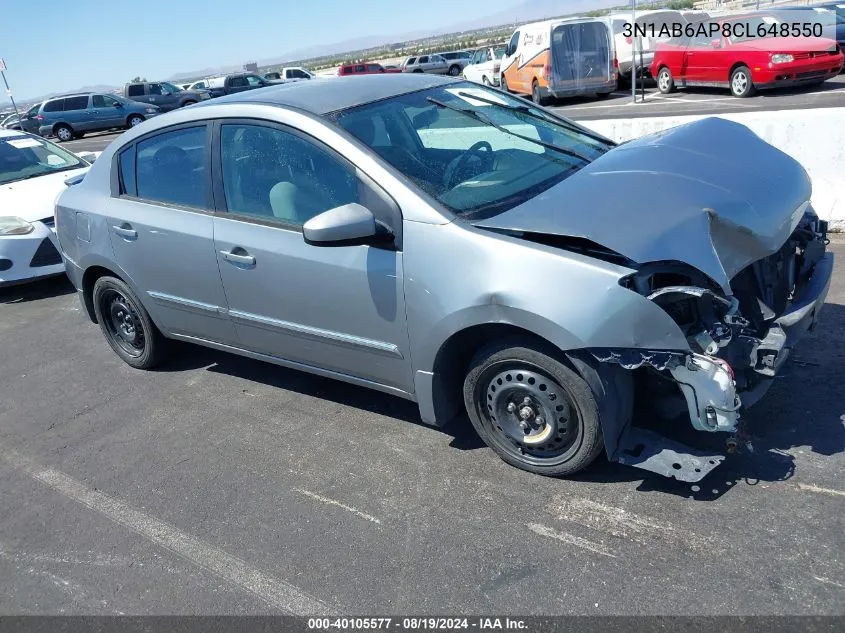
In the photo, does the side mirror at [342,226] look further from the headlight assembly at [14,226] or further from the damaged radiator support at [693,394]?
the headlight assembly at [14,226]

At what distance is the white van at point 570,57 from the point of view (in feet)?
62.6

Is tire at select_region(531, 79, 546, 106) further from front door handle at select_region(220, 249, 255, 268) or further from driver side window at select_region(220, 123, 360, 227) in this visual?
front door handle at select_region(220, 249, 255, 268)

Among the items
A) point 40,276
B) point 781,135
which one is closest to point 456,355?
point 781,135

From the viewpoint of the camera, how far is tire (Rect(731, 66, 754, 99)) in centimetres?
1602

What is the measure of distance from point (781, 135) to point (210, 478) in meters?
5.39

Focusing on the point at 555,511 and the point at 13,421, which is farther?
the point at 13,421

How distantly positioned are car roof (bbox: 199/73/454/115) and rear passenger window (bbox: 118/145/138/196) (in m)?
0.66

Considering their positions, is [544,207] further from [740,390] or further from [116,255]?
[116,255]

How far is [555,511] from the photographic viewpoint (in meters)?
3.19

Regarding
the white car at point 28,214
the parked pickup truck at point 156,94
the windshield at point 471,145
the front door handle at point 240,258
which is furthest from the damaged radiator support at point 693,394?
the parked pickup truck at point 156,94

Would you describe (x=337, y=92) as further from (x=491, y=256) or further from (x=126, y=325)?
(x=126, y=325)

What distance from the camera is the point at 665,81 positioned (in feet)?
61.2

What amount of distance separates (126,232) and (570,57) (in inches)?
662

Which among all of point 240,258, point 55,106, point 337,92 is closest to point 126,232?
point 240,258
